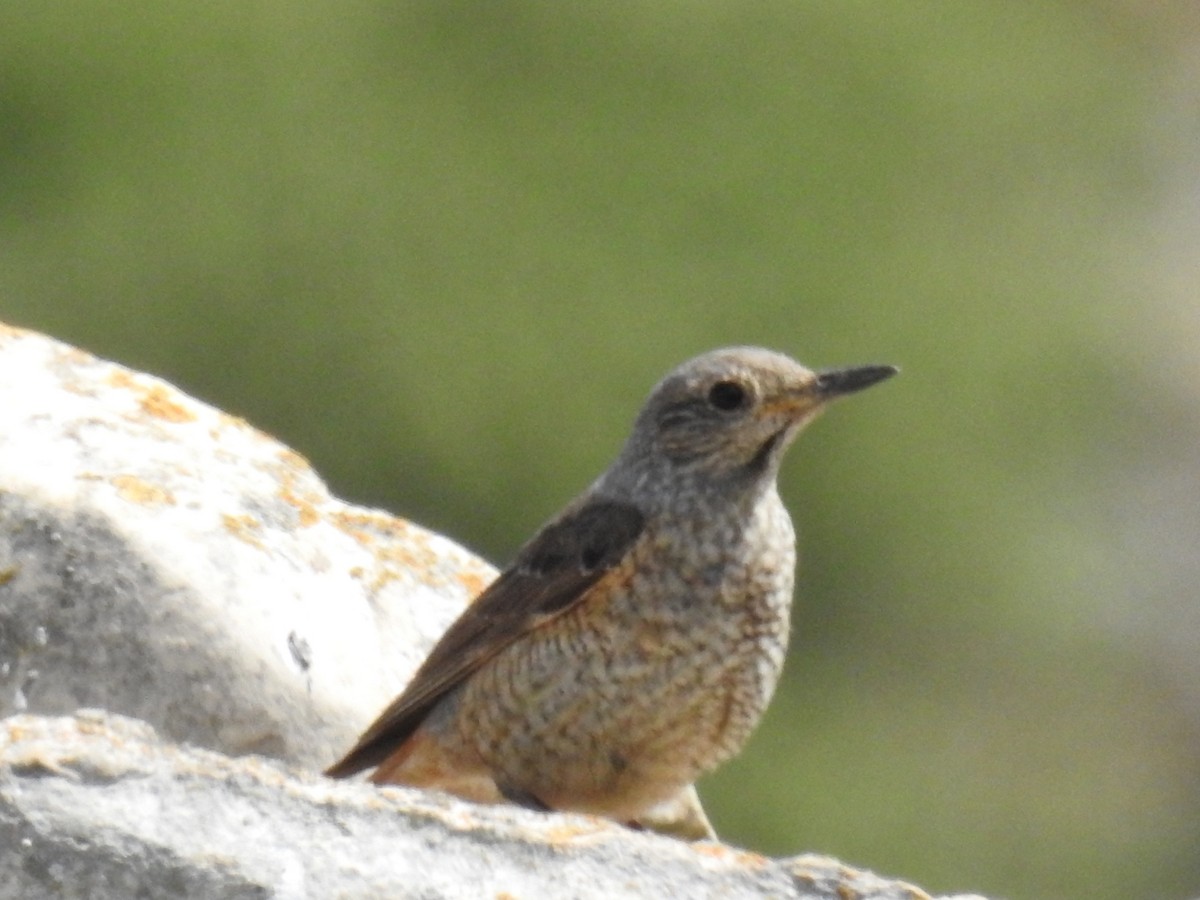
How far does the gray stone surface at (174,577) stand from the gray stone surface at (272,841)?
2.98ft

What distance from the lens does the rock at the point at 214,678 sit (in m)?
4.34

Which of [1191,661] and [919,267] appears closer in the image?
[1191,661]

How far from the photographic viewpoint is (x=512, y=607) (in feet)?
21.5

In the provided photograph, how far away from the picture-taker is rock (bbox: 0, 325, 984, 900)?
4344 mm

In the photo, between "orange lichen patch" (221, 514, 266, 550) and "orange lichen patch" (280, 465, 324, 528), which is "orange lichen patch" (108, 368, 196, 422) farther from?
"orange lichen patch" (221, 514, 266, 550)

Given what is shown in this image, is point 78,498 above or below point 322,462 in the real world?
above

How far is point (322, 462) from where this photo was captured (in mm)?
17703

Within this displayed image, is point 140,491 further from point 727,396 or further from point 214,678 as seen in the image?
point 727,396

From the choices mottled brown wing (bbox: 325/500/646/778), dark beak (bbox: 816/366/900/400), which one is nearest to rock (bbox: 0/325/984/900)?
mottled brown wing (bbox: 325/500/646/778)

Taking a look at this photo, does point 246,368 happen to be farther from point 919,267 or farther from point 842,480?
point 919,267

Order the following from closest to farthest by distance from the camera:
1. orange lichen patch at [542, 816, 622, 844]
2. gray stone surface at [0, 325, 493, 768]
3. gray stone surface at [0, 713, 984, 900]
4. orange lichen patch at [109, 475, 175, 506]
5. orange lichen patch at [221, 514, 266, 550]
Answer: gray stone surface at [0, 713, 984, 900], orange lichen patch at [542, 816, 622, 844], gray stone surface at [0, 325, 493, 768], orange lichen patch at [109, 475, 175, 506], orange lichen patch at [221, 514, 266, 550]

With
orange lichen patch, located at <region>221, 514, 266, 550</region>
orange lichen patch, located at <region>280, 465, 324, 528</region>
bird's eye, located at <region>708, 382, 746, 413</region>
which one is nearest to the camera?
orange lichen patch, located at <region>221, 514, 266, 550</region>

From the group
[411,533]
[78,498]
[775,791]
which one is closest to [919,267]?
[775,791]

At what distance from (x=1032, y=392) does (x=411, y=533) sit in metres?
15.7
